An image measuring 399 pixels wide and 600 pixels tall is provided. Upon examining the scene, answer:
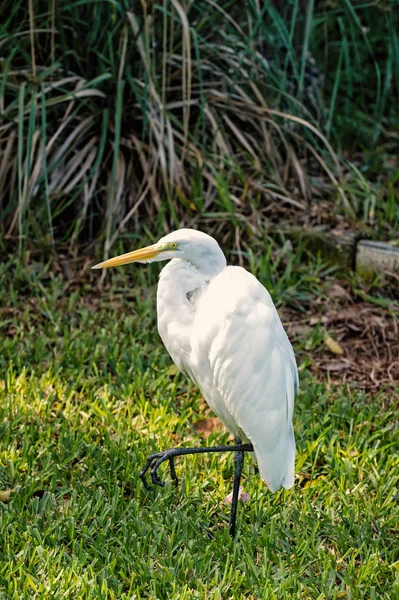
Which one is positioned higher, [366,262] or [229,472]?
[366,262]

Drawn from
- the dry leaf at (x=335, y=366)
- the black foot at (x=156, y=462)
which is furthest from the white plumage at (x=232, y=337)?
the dry leaf at (x=335, y=366)

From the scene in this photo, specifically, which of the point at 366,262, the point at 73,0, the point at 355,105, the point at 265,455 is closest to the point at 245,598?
the point at 265,455

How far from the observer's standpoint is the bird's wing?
92.0 inches

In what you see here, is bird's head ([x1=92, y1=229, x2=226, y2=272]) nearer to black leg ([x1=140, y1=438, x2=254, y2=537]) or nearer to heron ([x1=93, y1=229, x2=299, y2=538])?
heron ([x1=93, y1=229, x2=299, y2=538])

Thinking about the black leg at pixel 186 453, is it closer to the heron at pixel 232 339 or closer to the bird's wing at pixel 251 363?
the heron at pixel 232 339

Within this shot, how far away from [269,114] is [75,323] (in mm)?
1565

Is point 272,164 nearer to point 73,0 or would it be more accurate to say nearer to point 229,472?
point 73,0

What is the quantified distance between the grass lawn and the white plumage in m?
0.26

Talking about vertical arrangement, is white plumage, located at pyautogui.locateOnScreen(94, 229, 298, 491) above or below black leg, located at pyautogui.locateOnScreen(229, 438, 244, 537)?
above

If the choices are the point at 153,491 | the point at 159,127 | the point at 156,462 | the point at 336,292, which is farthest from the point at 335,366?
the point at 159,127

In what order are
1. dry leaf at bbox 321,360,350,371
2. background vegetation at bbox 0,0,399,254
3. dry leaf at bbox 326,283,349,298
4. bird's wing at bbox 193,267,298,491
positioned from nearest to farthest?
1. bird's wing at bbox 193,267,298,491
2. dry leaf at bbox 321,360,350,371
3. dry leaf at bbox 326,283,349,298
4. background vegetation at bbox 0,0,399,254

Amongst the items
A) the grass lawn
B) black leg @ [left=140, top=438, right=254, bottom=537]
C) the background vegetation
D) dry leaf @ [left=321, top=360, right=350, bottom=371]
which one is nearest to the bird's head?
black leg @ [left=140, top=438, right=254, bottom=537]

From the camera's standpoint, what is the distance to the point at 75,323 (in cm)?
368

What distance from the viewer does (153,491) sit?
261 centimetres
